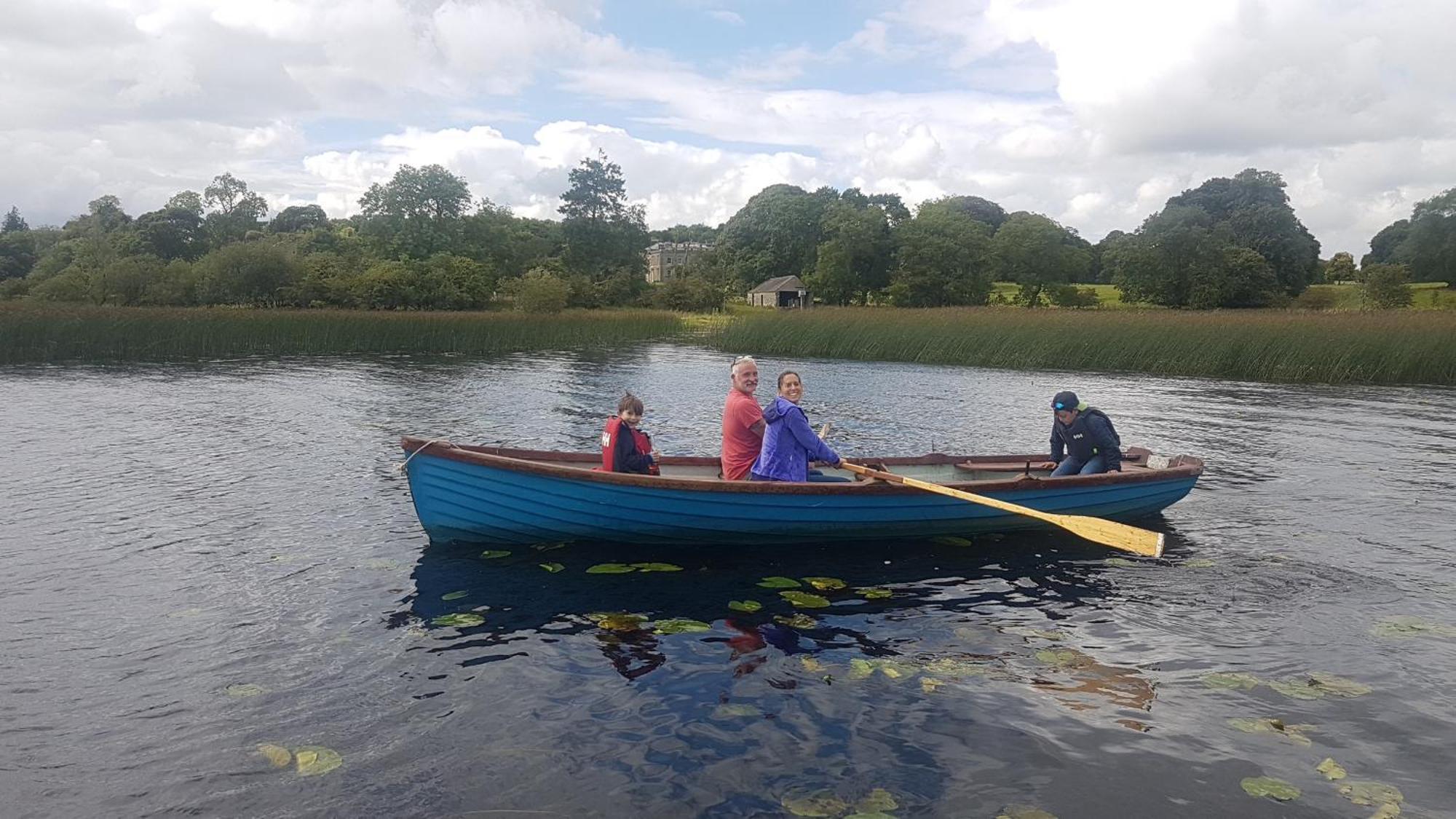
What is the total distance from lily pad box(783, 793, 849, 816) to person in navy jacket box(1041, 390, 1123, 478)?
265 inches

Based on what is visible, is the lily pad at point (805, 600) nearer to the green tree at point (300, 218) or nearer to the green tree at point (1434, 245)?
the green tree at point (1434, 245)

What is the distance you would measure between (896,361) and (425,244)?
181ft

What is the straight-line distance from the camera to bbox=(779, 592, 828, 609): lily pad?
26.2 ft

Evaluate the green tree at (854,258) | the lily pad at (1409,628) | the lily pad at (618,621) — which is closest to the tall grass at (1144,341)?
the lily pad at (1409,628)

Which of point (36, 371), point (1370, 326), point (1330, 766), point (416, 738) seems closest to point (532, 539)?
point (416, 738)

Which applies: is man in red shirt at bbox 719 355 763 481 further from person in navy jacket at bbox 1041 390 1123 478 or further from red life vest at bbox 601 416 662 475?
person in navy jacket at bbox 1041 390 1123 478

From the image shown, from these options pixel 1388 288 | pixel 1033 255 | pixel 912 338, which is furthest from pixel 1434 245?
pixel 912 338

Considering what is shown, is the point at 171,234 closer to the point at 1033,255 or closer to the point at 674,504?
the point at 1033,255

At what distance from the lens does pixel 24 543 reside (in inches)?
368

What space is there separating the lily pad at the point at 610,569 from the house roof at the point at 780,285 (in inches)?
2959

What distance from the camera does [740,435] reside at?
9484 millimetres

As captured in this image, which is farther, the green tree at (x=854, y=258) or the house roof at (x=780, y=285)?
the house roof at (x=780, y=285)

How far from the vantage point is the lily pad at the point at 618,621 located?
24.1ft

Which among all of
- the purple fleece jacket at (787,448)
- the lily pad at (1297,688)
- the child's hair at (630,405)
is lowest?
the lily pad at (1297,688)
